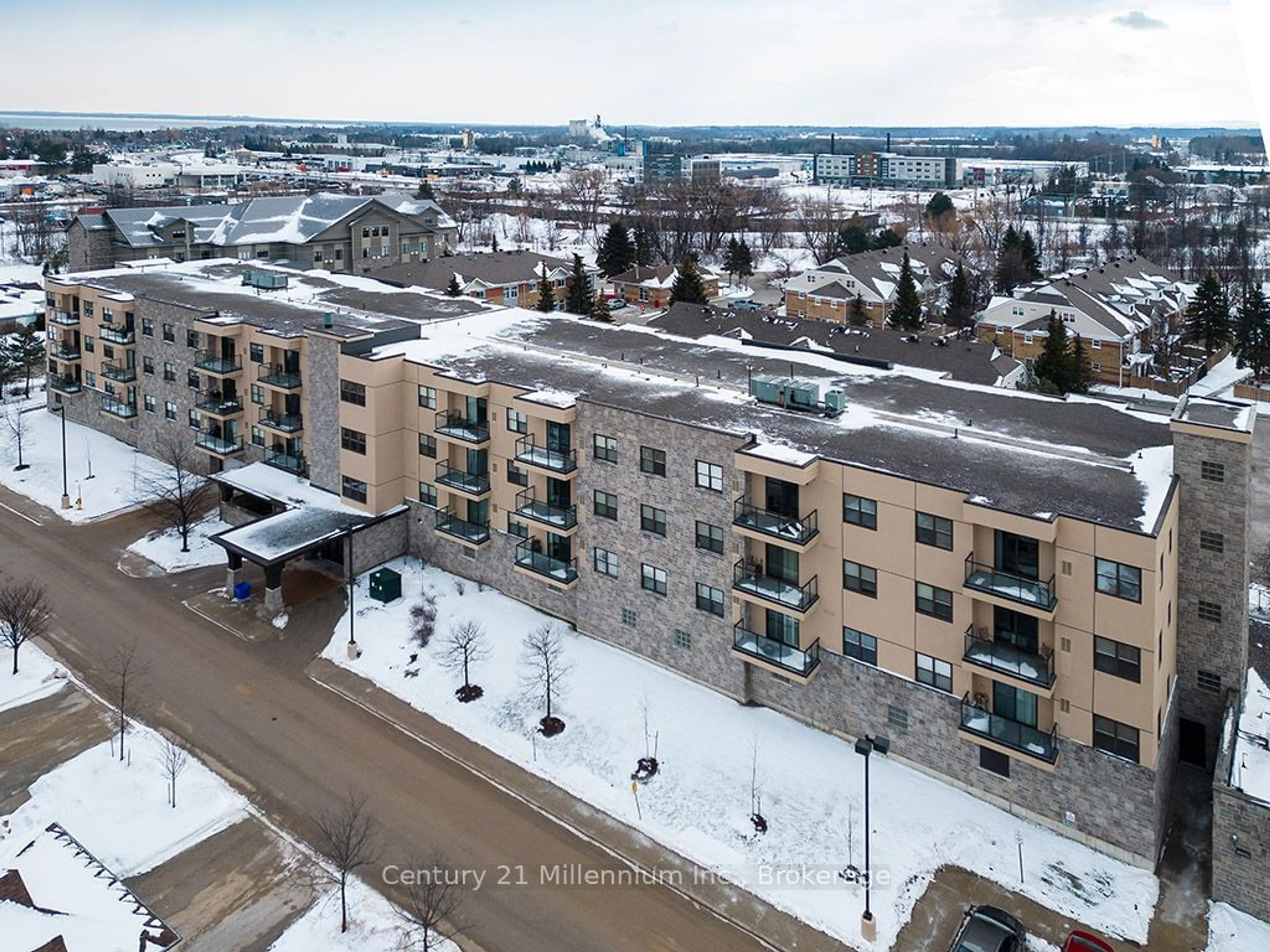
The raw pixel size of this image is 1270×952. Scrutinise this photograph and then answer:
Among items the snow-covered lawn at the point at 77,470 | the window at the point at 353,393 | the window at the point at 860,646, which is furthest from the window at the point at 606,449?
the snow-covered lawn at the point at 77,470

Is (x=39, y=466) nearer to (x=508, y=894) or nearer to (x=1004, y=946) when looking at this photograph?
(x=508, y=894)

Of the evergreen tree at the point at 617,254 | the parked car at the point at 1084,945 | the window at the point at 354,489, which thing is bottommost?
the parked car at the point at 1084,945

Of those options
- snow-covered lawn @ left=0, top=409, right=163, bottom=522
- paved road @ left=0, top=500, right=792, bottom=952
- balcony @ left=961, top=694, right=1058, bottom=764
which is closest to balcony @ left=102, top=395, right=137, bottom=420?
snow-covered lawn @ left=0, top=409, right=163, bottom=522

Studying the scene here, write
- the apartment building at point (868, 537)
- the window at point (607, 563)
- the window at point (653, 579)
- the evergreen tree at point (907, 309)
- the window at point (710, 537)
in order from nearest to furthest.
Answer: the apartment building at point (868, 537) < the window at point (710, 537) < the window at point (653, 579) < the window at point (607, 563) < the evergreen tree at point (907, 309)

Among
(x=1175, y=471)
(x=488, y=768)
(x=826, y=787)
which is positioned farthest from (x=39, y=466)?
(x=1175, y=471)

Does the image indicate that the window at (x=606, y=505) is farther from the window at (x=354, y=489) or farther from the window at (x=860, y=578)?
the window at (x=354, y=489)

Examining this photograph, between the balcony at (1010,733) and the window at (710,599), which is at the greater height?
the window at (710,599)

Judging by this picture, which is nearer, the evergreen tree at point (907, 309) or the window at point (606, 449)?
the window at point (606, 449)
